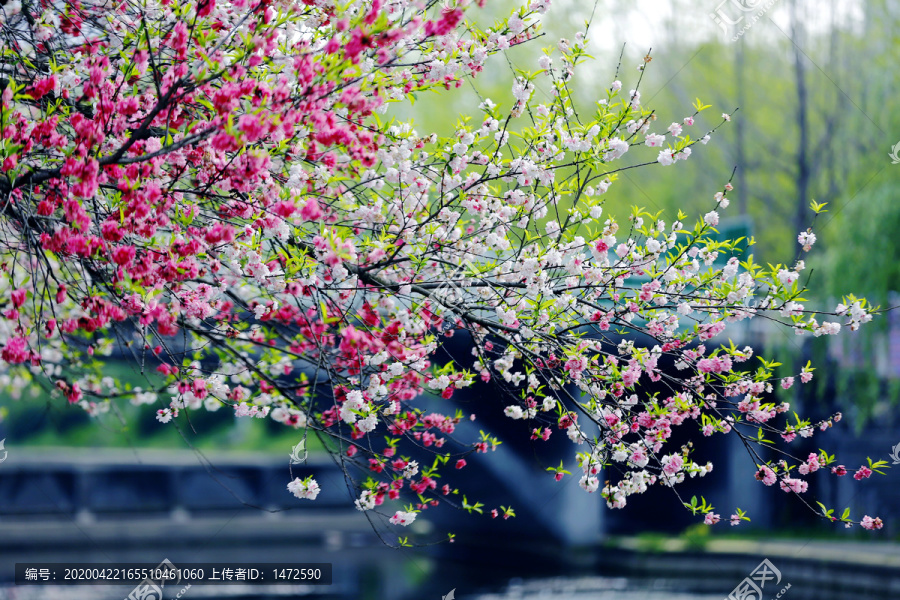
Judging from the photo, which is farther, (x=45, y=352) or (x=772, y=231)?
(x=772, y=231)

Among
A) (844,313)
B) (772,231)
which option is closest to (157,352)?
(844,313)

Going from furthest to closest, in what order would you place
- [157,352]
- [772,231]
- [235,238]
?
[772,231] < [157,352] < [235,238]

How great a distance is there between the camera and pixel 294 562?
21.3m

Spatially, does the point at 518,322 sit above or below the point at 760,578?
above

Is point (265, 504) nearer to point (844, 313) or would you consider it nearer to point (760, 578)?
point (760, 578)

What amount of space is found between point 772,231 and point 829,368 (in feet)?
14.3

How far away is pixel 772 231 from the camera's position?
16.1 metres

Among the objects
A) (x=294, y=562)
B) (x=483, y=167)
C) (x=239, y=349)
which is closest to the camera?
(x=483, y=167)

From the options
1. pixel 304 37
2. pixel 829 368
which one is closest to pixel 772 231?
pixel 829 368

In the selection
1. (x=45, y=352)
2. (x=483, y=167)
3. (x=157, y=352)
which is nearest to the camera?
(x=483, y=167)

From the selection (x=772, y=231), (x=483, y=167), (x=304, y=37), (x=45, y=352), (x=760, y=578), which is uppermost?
Answer: (x=772, y=231)

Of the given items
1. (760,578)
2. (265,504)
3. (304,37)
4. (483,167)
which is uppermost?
(304,37)

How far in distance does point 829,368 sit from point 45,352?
39.3 ft

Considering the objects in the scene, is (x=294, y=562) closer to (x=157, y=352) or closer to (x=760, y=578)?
(x=760, y=578)
